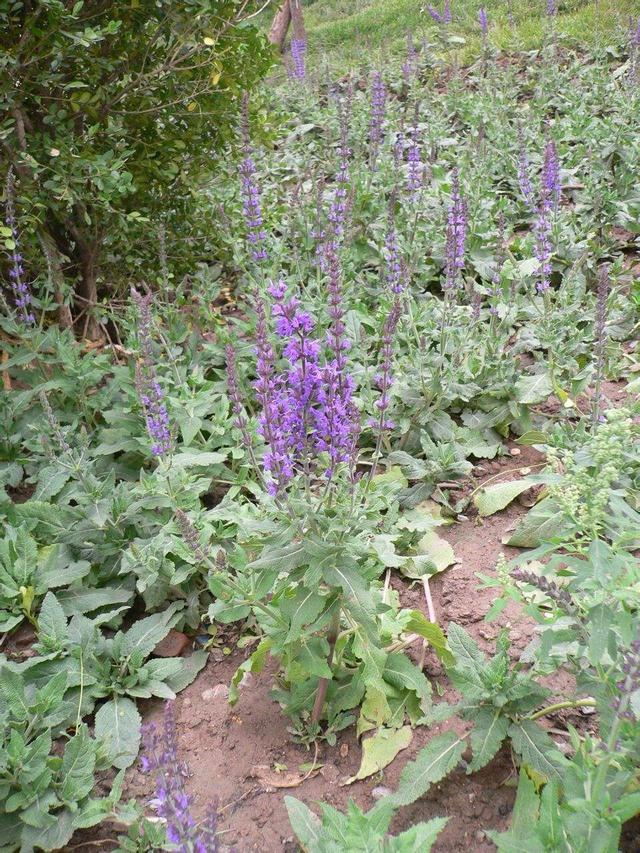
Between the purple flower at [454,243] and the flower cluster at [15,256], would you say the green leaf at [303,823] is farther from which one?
the flower cluster at [15,256]

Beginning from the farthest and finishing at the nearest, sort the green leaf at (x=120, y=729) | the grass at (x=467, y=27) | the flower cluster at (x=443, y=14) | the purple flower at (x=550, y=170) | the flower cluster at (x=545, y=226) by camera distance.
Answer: the flower cluster at (x=443, y=14) → the grass at (x=467, y=27) → the purple flower at (x=550, y=170) → the flower cluster at (x=545, y=226) → the green leaf at (x=120, y=729)

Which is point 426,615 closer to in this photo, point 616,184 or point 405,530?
point 405,530

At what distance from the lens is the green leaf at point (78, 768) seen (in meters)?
2.73

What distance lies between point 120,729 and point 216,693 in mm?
459

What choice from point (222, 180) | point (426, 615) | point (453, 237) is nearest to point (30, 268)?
point (222, 180)

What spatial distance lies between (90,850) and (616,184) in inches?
242

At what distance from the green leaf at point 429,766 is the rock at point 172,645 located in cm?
140

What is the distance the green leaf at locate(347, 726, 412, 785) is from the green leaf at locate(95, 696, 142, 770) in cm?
94

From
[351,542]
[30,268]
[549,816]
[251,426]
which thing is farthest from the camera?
[30,268]

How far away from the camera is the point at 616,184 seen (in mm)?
6250

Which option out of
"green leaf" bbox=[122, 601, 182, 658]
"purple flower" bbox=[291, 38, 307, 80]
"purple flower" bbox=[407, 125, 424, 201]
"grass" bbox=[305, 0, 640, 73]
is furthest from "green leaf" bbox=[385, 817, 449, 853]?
"purple flower" bbox=[291, 38, 307, 80]

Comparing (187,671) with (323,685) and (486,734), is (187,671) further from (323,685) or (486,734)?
(486,734)

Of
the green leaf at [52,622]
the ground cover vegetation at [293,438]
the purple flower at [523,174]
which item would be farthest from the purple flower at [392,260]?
the green leaf at [52,622]

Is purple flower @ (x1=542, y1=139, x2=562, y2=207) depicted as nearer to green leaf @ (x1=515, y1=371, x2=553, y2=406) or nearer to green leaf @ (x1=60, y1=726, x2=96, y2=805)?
green leaf @ (x1=515, y1=371, x2=553, y2=406)
